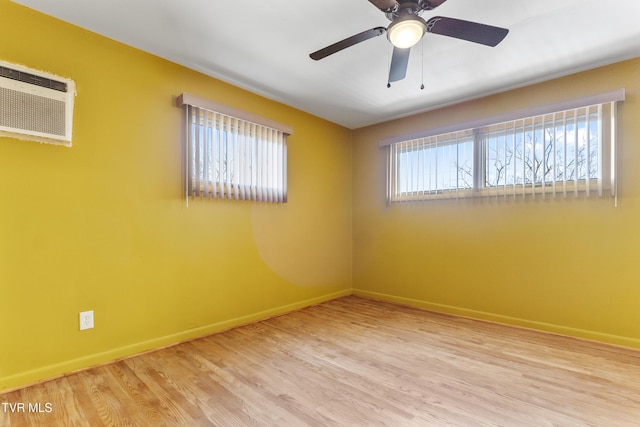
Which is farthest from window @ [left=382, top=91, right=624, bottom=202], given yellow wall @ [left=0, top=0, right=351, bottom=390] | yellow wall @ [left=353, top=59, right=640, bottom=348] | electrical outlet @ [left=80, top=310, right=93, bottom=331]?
electrical outlet @ [left=80, top=310, right=93, bottom=331]

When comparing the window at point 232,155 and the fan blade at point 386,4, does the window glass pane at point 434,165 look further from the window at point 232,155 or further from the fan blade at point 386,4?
the fan blade at point 386,4

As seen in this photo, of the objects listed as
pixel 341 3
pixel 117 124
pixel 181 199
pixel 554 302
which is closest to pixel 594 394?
pixel 554 302

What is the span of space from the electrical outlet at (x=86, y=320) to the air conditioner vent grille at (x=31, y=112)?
121cm

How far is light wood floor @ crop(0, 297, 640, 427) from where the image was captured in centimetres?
159

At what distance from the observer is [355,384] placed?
192 centimetres

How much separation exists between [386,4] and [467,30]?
0.50 m

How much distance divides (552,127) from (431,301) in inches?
84.2

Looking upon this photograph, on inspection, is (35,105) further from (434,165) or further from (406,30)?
(434,165)

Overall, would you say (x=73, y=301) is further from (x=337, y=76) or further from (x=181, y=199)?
(x=337, y=76)

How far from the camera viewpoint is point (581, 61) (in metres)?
2.58

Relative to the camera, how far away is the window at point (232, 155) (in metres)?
2.66

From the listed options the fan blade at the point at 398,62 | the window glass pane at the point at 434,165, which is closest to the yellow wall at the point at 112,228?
the fan blade at the point at 398,62

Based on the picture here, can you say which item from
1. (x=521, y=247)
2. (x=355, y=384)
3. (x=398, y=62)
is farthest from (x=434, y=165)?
(x=355, y=384)

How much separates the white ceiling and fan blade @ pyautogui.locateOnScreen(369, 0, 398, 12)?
1.23 feet
